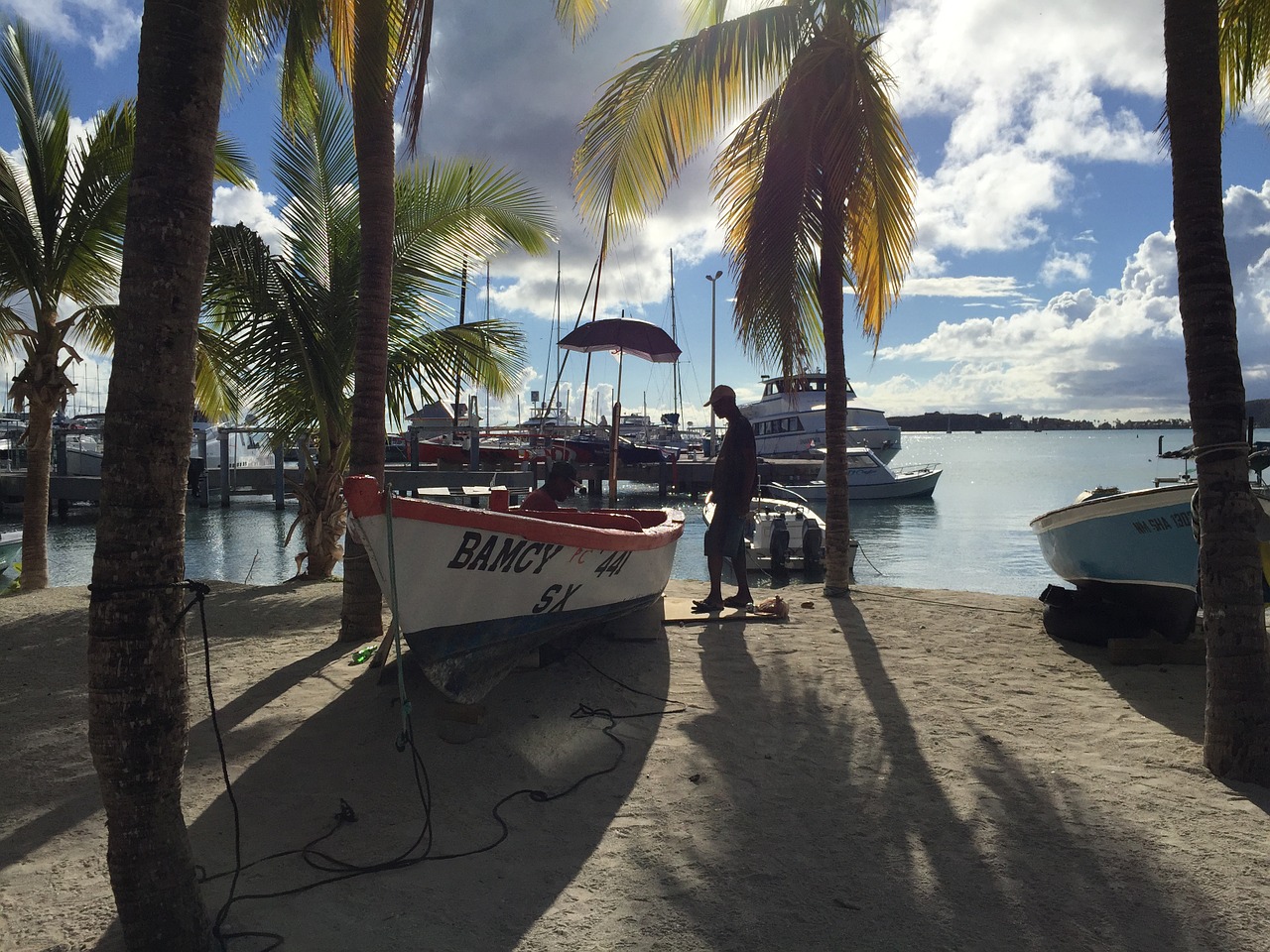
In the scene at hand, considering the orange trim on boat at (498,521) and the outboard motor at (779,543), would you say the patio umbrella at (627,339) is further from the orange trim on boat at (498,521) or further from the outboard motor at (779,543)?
the outboard motor at (779,543)

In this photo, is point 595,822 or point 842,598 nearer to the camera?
point 595,822

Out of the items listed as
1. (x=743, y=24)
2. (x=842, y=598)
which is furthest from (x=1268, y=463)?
(x=743, y=24)

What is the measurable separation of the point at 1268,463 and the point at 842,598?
4.66 meters

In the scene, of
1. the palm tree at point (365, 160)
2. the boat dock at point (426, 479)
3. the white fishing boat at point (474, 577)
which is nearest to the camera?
the white fishing boat at point (474, 577)

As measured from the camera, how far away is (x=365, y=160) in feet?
23.5

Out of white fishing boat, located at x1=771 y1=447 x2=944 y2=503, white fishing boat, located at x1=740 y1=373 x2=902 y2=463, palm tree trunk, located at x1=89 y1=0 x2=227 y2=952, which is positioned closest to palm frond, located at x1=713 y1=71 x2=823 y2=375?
palm tree trunk, located at x1=89 y1=0 x2=227 y2=952

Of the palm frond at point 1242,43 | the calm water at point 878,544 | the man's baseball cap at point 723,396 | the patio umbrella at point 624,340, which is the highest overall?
the palm frond at point 1242,43

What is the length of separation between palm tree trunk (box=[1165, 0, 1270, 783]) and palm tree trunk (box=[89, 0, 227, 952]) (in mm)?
4663

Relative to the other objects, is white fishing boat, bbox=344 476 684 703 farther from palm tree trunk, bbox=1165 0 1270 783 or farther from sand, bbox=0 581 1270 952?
palm tree trunk, bbox=1165 0 1270 783

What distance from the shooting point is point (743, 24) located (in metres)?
8.22

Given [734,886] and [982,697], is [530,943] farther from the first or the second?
→ [982,697]

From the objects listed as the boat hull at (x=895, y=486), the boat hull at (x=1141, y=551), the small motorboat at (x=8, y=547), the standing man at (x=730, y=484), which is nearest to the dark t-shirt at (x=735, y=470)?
the standing man at (x=730, y=484)

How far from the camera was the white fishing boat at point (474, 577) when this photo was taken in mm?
4375

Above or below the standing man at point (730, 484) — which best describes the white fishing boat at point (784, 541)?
below
